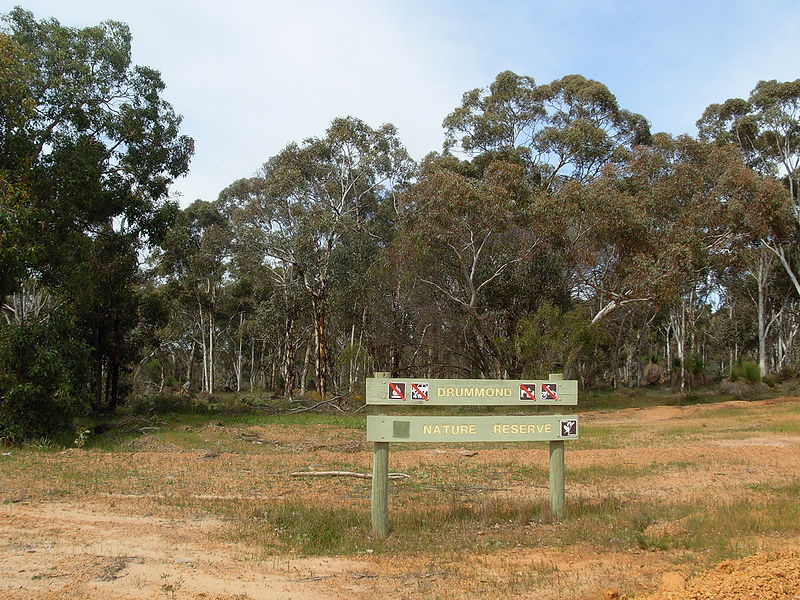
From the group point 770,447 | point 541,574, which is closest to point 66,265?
point 541,574

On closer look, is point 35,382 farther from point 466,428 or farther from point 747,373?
point 747,373

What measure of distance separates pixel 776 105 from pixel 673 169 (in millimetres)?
10764

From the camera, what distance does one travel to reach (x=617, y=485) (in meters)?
10.0

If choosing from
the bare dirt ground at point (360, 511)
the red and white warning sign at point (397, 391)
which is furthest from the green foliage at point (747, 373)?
the red and white warning sign at point (397, 391)

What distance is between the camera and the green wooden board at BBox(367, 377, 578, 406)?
23.8 ft

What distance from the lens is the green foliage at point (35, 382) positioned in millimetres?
14930

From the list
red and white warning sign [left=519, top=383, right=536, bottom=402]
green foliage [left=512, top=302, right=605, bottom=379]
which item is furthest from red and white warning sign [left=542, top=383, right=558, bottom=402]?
green foliage [left=512, top=302, right=605, bottom=379]

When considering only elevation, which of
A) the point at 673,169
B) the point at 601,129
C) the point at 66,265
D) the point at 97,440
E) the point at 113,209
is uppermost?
the point at 601,129

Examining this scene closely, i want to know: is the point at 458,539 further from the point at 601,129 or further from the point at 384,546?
the point at 601,129

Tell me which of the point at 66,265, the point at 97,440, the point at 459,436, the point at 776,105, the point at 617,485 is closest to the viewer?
the point at 459,436

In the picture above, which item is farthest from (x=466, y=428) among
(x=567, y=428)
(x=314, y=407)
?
(x=314, y=407)

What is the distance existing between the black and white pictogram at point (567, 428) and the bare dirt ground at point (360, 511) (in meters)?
1.04

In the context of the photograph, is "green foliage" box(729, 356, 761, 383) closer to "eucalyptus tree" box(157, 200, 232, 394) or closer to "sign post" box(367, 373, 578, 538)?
"eucalyptus tree" box(157, 200, 232, 394)

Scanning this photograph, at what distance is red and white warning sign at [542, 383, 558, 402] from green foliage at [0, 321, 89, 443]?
12110mm
